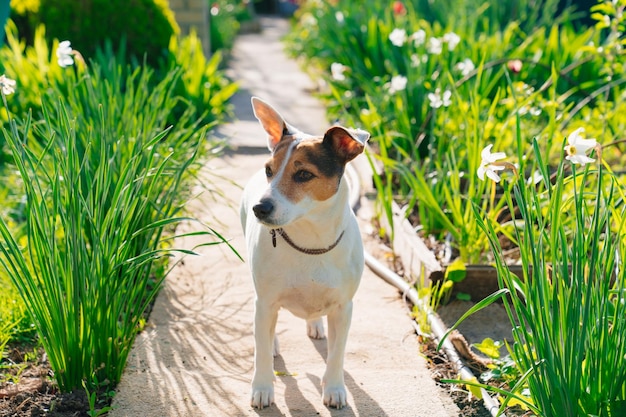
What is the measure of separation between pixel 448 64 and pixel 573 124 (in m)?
1.02

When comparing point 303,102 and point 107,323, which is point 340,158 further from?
point 303,102

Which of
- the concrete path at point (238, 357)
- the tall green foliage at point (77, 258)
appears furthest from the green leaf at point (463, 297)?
the tall green foliage at point (77, 258)

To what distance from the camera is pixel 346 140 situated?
2766 mm

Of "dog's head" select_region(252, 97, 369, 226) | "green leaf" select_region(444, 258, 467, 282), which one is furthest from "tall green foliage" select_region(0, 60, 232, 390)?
"green leaf" select_region(444, 258, 467, 282)

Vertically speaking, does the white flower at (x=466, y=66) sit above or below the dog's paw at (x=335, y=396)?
above

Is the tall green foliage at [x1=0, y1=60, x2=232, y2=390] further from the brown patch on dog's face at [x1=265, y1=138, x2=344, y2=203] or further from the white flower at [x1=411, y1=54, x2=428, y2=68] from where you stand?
the white flower at [x1=411, y1=54, x2=428, y2=68]

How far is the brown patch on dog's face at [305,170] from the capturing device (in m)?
2.67

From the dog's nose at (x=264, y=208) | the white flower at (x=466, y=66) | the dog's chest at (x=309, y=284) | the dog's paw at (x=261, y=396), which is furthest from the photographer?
the white flower at (x=466, y=66)

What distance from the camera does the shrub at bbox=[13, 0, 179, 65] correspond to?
7.79 meters

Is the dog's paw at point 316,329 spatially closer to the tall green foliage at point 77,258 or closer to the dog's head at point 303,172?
the tall green foliage at point 77,258

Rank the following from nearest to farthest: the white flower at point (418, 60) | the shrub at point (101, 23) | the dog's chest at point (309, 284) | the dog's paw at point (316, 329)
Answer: the dog's chest at point (309, 284)
the dog's paw at point (316, 329)
the white flower at point (418, 60)
the shrub at point (101, 23)

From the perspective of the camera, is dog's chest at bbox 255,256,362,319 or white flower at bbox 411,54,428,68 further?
white flower at bbox 411,54,428,68

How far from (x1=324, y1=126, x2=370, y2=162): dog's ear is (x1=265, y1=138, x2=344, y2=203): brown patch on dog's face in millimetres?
23

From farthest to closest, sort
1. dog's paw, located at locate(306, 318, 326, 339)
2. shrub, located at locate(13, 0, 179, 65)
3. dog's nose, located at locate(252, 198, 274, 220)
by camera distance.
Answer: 1. shrub, located at locate(13, 0, 179, 65)
2. dog's paw, located at locate(306, 318, 326, 339)
3. dog's nose, located at locate(252, 198, 274, 220)
